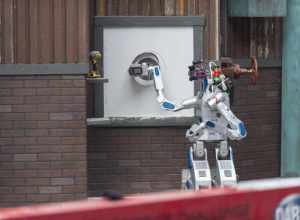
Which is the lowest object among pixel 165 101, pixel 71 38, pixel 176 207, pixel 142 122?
pixel 176 207

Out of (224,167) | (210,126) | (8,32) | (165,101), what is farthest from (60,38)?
(224,167)

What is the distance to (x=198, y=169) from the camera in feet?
29.5

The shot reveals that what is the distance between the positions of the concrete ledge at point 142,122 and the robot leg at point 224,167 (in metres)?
1.25

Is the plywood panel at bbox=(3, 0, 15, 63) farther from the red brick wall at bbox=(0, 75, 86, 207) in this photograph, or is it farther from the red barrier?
the red barrier

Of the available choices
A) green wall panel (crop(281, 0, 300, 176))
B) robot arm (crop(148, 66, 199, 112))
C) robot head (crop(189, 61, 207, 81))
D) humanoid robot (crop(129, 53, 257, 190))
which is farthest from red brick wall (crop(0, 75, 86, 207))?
green wall panel (crop(281, 0, 300, 176))

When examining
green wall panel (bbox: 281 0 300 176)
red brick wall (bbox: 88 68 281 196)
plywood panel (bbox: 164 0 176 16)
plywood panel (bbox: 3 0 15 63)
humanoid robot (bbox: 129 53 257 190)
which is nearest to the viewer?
humanoid robot (bbox: 129 53 257 190)

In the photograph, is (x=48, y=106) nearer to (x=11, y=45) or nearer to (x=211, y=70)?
(x=11, y=45)

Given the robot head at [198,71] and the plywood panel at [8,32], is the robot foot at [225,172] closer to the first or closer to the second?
the robot head at [198,71]

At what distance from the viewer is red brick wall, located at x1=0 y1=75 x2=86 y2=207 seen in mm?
9625

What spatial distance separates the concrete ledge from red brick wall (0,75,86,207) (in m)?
0.73

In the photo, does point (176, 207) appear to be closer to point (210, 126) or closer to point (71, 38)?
point (210, 126)

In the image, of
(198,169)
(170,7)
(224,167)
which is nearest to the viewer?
(198,169)

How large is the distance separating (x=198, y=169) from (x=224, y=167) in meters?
0.29

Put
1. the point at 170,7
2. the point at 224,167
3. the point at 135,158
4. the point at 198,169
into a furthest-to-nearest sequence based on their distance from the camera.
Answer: the point at 135,158
the point at 170,7
the point at 224,167
the point at 198,169
